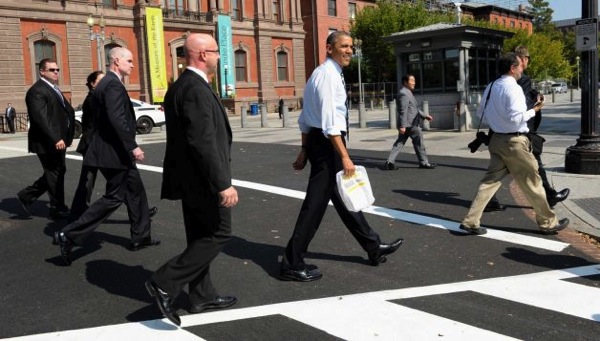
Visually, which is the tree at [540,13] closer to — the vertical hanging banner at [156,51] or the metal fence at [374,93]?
the metal fence at [374,93]

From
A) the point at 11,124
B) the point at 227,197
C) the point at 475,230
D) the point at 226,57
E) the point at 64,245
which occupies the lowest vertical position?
the point at 475,230

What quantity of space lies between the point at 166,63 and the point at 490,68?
82.7 ft

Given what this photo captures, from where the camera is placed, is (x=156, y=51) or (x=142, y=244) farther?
(x=156, y=51)

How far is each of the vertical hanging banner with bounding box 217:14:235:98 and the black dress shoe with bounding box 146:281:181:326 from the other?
128 ft

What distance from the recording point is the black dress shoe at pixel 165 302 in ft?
12.0

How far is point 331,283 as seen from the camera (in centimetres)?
469

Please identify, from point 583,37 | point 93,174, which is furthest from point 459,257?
point 583,37

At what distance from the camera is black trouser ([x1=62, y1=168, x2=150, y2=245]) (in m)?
5.22

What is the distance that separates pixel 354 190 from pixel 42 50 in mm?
33746

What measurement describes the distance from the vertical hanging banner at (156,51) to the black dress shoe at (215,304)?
3447cm

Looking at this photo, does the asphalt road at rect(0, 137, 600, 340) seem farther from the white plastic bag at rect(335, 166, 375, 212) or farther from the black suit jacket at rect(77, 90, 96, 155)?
the black suit jacket at rect(77, 90, 96, 155)

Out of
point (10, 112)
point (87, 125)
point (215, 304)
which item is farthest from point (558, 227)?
point (10, 112)

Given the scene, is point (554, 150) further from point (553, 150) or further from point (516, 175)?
point (516, 175)

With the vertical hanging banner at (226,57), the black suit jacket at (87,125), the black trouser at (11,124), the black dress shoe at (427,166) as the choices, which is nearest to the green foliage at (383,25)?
the vertical hanging banner at (226,57)
